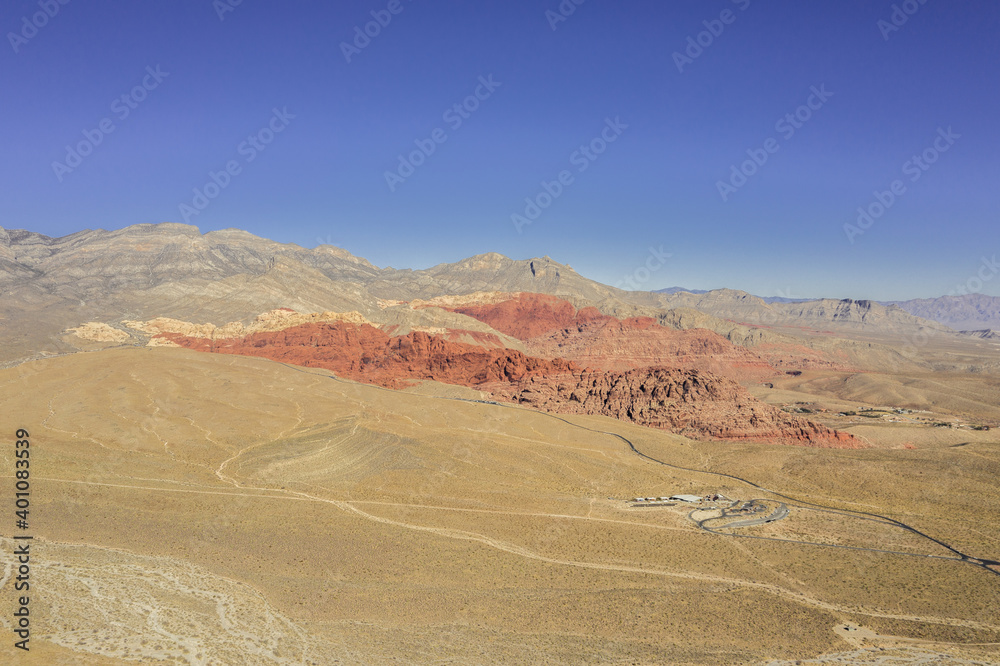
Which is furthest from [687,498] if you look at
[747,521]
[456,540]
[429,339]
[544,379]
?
[429,339]

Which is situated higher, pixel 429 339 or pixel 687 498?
pixel 429 339

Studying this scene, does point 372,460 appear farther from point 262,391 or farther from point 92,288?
point 92,288

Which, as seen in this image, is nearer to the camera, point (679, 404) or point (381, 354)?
point (679, 404)

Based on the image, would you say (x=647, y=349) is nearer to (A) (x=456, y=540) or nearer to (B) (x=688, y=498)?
(B) (x=688, y=498)

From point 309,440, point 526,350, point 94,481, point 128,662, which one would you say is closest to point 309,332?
point 526,350

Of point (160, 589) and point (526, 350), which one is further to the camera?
point (526, 350)

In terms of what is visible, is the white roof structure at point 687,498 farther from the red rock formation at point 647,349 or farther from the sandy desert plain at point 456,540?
the red rock formation at point 647,349
